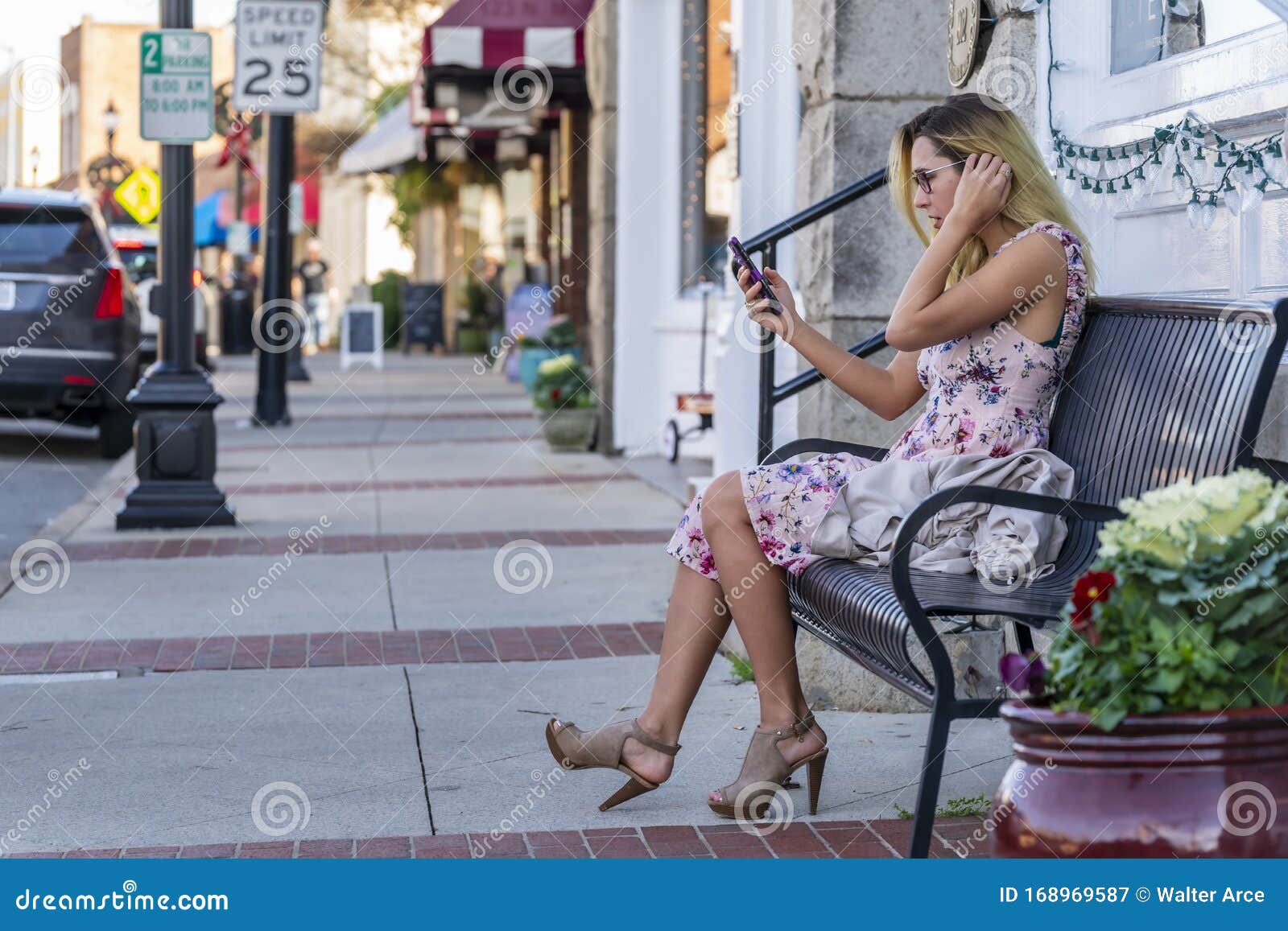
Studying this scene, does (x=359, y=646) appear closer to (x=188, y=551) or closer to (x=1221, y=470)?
(x=188, y=551)

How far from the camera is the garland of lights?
12.2 ft

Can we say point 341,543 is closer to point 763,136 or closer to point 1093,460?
point 763,136

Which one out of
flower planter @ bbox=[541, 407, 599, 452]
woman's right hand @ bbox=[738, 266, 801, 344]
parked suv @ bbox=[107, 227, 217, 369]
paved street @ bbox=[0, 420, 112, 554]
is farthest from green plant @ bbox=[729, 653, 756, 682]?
parked suv @ bbox=[107, 227, 217, 369]

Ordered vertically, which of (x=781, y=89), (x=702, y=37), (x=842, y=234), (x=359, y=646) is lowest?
(x=359, y=646)

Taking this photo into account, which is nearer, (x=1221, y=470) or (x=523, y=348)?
(x=1221, y=470)

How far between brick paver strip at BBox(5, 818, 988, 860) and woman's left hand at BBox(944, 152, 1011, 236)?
50.6 inches

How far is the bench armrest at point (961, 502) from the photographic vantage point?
291 cm

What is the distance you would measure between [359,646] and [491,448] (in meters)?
7.15

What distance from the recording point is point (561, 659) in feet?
18.4

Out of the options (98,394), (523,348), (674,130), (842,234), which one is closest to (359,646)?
(842,234)

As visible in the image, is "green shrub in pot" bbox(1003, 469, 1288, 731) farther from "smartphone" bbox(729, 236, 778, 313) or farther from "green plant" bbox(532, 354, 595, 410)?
"green plant" bbox(532, 354, 595, 410)

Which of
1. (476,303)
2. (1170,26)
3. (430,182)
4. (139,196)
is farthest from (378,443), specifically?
(430,182)

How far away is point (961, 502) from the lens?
308 cm

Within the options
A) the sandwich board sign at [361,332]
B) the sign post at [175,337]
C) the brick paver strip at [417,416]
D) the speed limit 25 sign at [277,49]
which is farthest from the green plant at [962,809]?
the sandwich board sign at [361,332]
